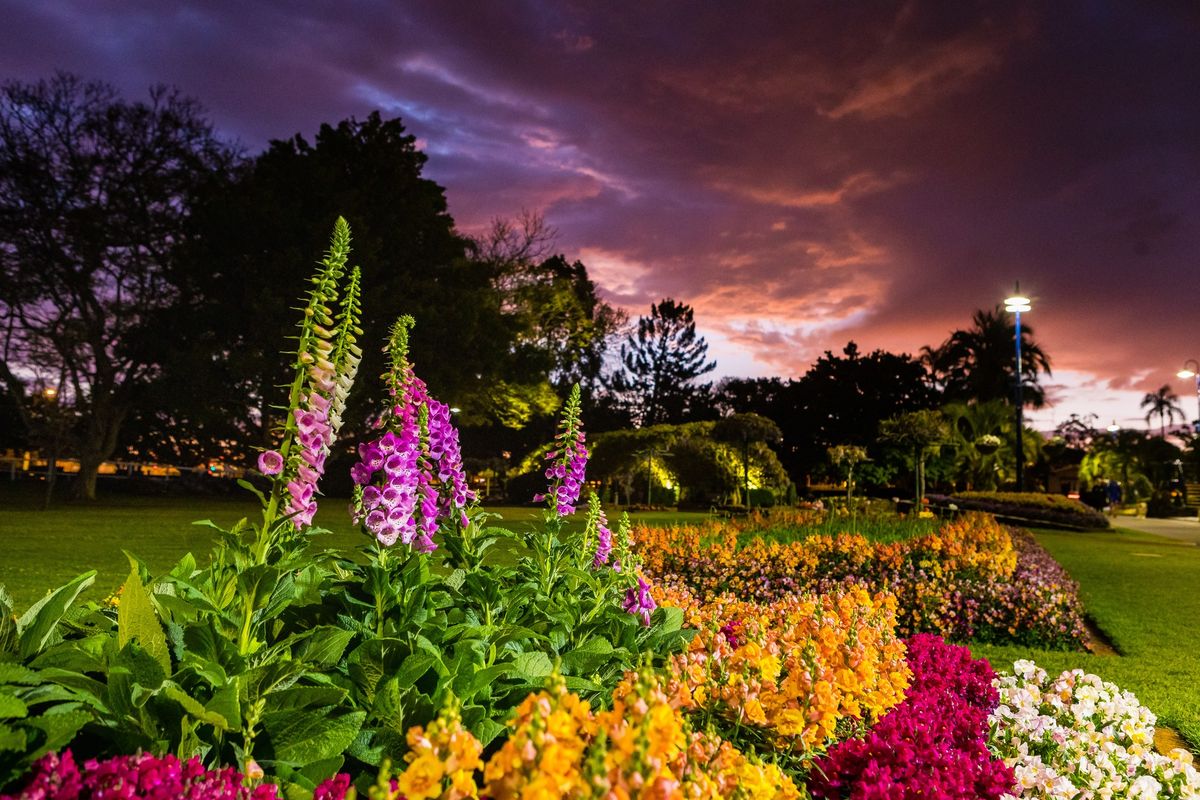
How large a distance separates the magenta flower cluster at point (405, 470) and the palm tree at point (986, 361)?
49.8 meters

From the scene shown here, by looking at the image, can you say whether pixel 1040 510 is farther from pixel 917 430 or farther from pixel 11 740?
pixel 11 740

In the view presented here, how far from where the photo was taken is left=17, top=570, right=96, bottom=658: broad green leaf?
6.41ft

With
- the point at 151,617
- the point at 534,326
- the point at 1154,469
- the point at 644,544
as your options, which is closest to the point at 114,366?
the point at 534,326

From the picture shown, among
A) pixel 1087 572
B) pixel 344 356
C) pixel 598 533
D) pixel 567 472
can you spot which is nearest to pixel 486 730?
pixel 344 356

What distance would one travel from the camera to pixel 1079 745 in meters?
3.14

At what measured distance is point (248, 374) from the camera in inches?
757

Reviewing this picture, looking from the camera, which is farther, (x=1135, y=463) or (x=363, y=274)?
(x=1135, y=463)

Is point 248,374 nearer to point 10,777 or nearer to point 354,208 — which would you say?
point 354,208

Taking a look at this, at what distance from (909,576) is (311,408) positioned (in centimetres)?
681

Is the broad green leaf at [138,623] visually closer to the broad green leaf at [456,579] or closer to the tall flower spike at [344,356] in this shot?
the tall flower spike at [344,356]

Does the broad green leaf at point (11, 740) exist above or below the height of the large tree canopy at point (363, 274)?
below

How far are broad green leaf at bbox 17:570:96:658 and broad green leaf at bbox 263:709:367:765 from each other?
70 centimetres

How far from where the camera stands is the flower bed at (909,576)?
6895 millimetres

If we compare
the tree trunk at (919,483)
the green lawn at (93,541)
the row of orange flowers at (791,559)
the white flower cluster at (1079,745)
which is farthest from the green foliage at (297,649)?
the tree trunk at (919,483)
